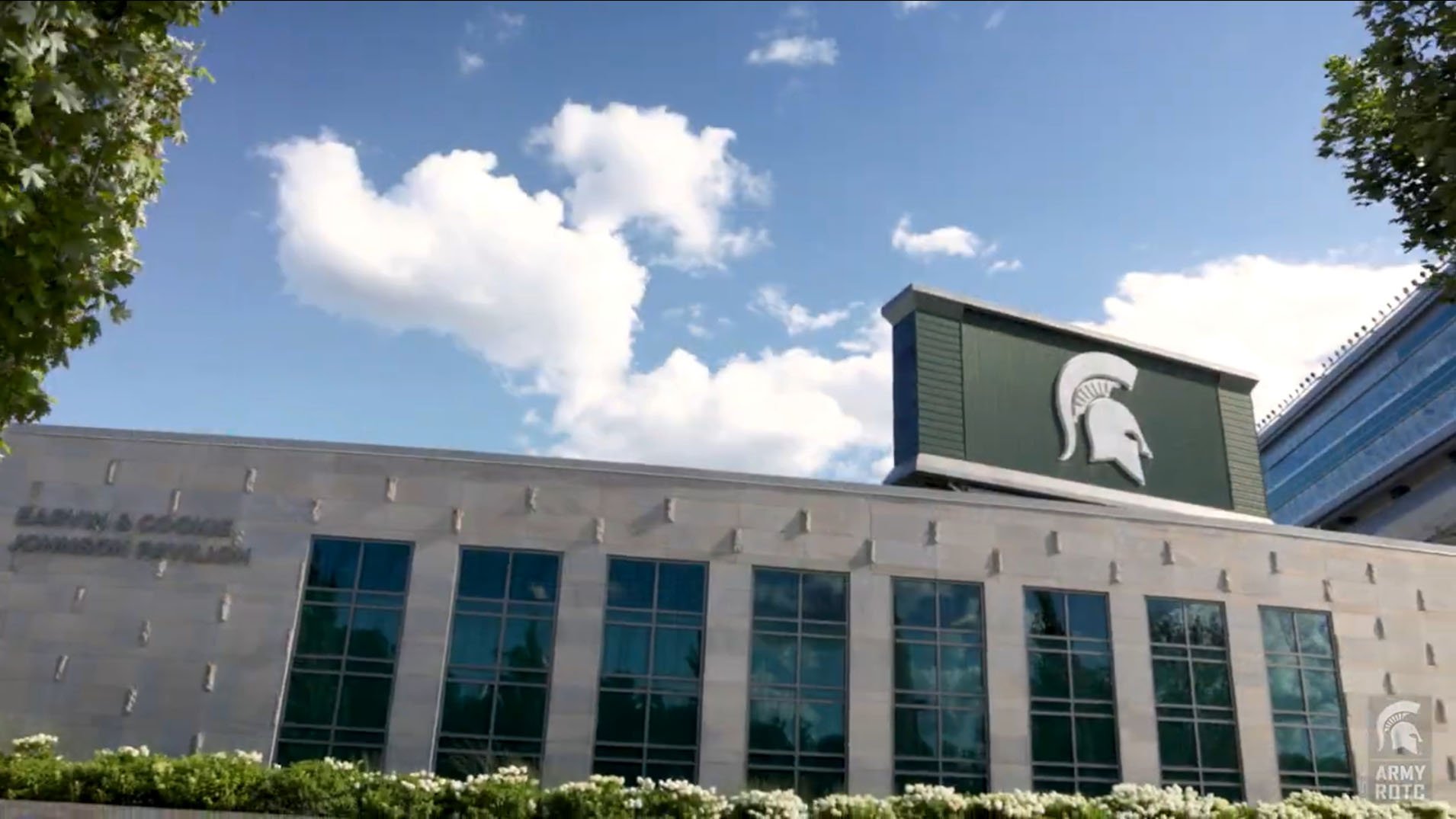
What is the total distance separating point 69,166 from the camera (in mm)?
10555

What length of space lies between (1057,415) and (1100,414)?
1.62 meters

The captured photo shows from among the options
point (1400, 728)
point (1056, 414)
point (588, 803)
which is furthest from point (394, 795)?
point (1400, 728)

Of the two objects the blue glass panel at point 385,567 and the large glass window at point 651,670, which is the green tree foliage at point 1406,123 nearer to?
the large glass window at point 651,670

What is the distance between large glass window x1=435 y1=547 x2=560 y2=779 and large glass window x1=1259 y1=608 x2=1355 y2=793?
1842 cm

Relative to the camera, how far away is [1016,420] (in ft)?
94.9

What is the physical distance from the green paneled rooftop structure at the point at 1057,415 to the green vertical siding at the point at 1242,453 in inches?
2.0

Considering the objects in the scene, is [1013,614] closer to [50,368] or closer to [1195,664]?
[1195,664]

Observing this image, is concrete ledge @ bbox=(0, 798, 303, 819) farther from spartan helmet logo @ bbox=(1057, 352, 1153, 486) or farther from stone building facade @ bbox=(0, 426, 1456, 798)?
spartan helmet logo @ bbox=(1057, 352, 1153, 486)

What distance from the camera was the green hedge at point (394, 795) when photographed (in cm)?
1794

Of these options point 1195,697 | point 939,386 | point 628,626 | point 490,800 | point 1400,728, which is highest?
point 939,386

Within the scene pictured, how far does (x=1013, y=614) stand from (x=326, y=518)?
53.8ft

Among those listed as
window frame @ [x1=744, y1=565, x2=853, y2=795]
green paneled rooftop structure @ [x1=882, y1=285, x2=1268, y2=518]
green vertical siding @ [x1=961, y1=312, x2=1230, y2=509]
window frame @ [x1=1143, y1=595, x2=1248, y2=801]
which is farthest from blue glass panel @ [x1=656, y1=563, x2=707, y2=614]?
window frame @ [x1=1143, y1=595, x2=1248, y2=801]

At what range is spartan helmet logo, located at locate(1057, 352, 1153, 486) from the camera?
29.5 m

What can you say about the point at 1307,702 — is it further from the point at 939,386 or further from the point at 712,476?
the point at 712,476
